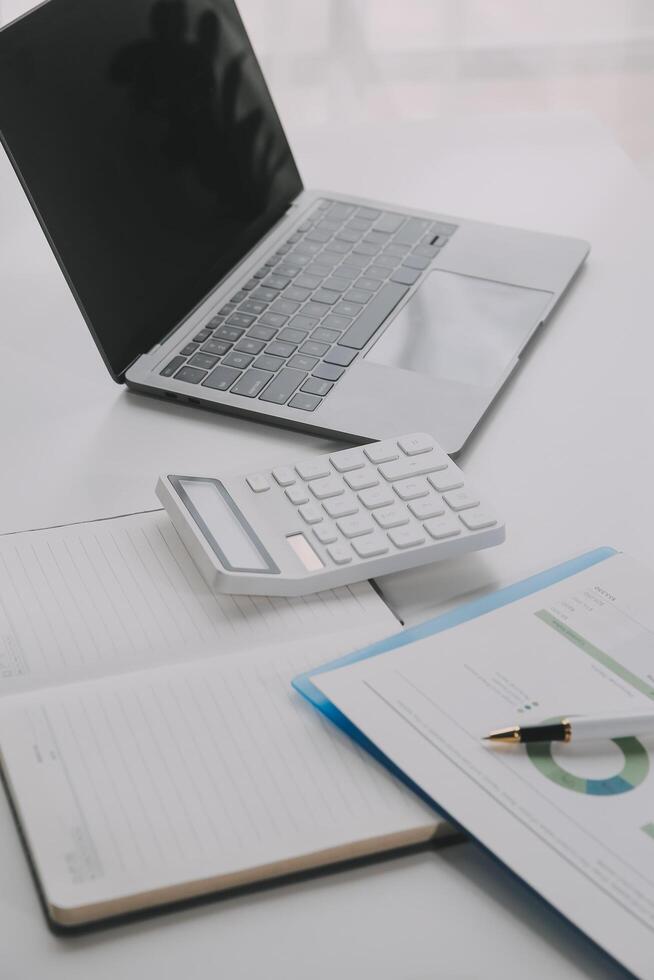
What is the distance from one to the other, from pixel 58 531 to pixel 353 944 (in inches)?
13.1

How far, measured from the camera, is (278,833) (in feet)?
1.70

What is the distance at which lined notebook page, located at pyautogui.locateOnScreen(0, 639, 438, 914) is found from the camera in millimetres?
504

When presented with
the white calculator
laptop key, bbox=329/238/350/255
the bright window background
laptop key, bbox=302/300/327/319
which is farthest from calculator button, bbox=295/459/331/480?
the bright window background

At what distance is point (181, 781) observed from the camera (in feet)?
1.77

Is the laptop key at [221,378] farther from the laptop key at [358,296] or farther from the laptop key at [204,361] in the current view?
the laptop key at [358,296]

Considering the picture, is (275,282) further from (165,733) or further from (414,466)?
(165,733)

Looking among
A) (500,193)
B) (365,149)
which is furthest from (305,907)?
(365,149)

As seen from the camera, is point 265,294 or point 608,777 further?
point 265,294

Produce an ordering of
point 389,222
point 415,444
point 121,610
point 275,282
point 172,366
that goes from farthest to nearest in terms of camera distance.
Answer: point 389,222, point 275,282, point 172,366, point 415,444, point 121,610

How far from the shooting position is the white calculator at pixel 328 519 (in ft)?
2.18

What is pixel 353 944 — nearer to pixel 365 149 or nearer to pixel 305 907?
pixel 305 907

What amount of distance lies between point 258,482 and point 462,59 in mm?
2282

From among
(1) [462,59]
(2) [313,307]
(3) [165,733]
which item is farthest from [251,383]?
(1) [462,59]

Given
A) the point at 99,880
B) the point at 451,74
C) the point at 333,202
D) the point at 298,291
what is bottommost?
the point at 99,880
